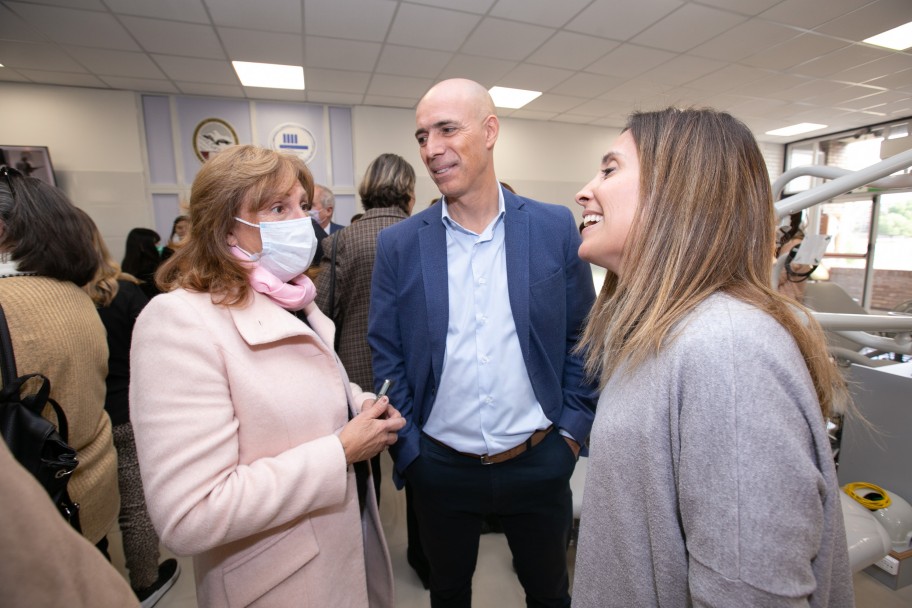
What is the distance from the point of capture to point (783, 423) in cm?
59

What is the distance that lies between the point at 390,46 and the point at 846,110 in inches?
255

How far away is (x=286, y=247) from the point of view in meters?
1.04

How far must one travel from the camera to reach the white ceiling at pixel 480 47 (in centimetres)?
350

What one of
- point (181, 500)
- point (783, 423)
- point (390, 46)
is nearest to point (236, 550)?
point (181, 500)

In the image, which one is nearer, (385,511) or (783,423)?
(783,423)

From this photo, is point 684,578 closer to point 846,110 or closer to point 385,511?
Result: point 385,511

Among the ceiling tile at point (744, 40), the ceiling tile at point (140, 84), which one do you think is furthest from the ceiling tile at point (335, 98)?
the ceiling tile at point (744, 40)

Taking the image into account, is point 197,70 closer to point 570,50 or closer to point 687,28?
point 570,50

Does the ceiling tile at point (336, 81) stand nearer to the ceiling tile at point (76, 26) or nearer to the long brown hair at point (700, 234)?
the ceiling tile at point (76, 26)

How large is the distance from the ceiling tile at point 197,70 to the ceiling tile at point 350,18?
1.36m

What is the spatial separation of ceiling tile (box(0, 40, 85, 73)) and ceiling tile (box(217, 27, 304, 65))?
63.5 inches

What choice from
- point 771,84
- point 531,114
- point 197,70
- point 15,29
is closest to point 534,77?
point 531,114

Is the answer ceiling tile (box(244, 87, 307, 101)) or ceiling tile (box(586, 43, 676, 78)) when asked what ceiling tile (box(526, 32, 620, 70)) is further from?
ceiling tile (box(244, 87, 307, 101))

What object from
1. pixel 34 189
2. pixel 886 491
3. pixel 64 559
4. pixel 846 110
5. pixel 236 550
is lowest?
pixel 886 491
